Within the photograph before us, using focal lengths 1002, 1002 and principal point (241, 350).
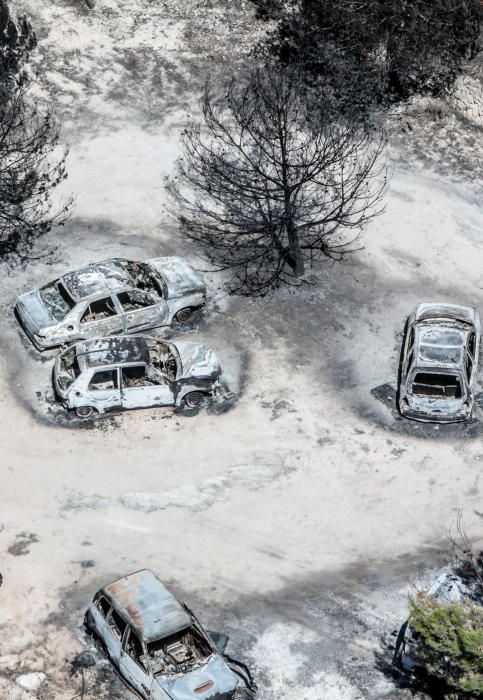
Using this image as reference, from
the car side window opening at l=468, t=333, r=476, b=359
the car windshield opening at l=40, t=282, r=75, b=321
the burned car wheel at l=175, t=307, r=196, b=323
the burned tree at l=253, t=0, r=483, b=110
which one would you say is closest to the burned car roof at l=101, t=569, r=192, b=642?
the car windshield opening at l=40, t=282, r=75, b=321

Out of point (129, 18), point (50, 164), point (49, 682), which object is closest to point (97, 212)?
point (50, 164)

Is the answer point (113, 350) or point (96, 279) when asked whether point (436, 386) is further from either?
point (96, 279)

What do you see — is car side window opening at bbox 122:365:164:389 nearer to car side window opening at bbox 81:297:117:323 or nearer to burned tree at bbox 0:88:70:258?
car side window opening at bbox 81:297:117:323

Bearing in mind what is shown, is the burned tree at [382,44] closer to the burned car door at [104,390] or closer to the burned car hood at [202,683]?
the burned car door at [104,390]

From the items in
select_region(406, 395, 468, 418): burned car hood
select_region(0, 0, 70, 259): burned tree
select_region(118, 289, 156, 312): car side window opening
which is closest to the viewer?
select_region(406, 395, 468, 418): burned car hood

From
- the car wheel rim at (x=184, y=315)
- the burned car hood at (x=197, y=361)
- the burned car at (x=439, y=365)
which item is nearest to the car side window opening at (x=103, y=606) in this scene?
the burned car hood at (x=197, y=361)

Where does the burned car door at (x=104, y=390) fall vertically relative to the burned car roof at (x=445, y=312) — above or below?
below

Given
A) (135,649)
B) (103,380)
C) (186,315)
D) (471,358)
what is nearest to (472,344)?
(471,358)
